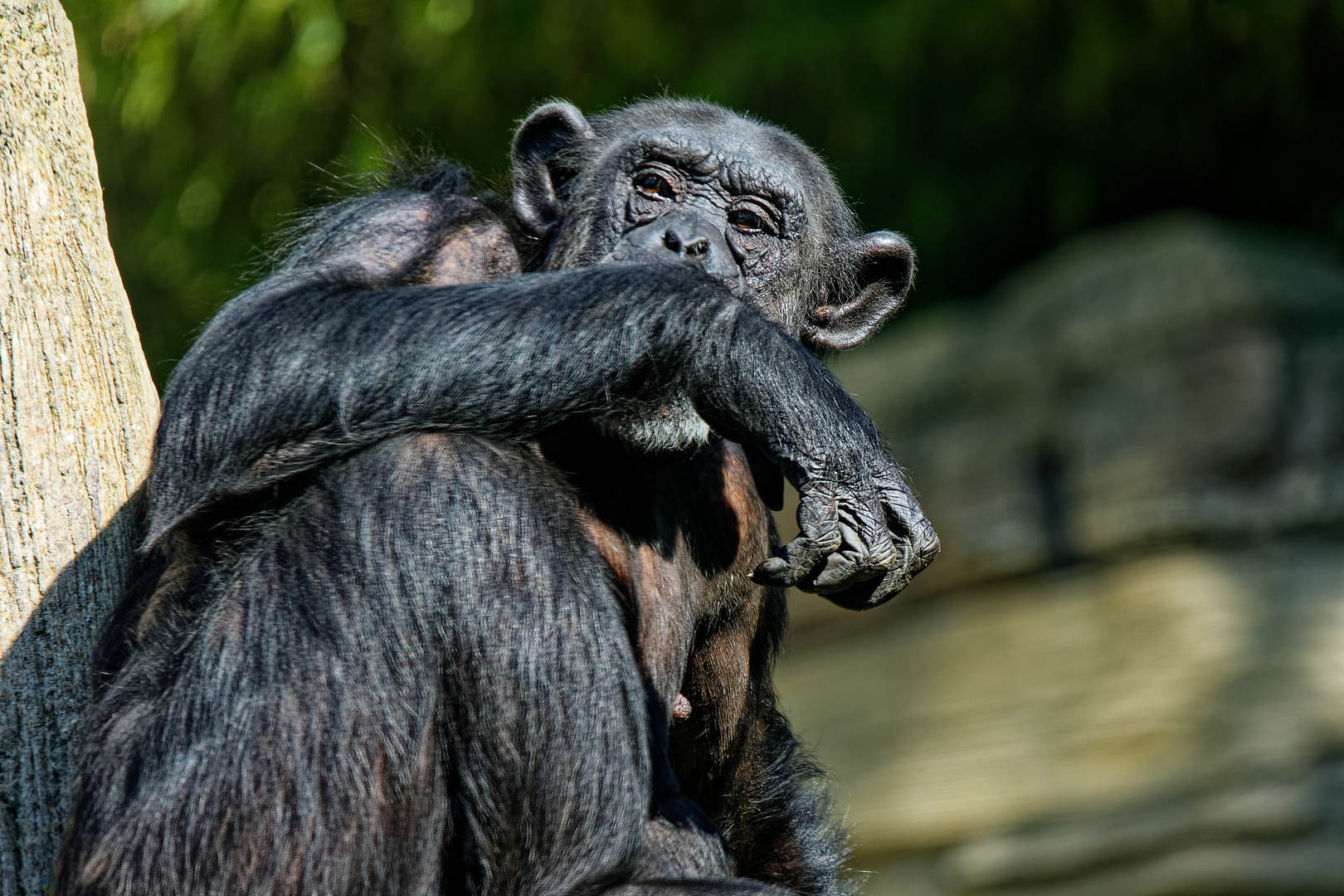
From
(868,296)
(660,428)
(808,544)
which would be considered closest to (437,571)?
(660,428)

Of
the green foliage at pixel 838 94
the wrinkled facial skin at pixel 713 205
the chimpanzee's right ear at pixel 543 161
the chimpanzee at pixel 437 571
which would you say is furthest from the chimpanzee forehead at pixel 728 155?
the green foliage at pixel 838 94

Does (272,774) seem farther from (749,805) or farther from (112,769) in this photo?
(749,805)

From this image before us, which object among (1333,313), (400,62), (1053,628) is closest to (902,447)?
(1053,628)

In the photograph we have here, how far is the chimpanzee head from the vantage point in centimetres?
364

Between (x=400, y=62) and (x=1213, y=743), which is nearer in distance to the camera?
(x=1213, y=743)

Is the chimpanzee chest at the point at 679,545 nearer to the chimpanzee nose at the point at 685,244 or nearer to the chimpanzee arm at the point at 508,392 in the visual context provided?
the chimpanzee arm at the point at 508,392

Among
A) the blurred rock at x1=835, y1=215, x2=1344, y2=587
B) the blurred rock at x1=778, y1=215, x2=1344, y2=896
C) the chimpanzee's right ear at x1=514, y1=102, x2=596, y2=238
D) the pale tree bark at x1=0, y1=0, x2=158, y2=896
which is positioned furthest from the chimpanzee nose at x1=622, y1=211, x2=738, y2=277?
the blurred rock at x1=835, y1=215, x2=1344, y2=587

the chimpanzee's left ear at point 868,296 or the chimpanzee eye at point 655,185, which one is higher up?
the chimpanzee's left ear at point 868,296

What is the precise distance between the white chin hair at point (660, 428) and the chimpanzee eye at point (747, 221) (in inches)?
31.7

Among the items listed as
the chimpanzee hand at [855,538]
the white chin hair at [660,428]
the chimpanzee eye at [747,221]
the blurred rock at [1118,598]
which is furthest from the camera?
the blurred rock at [1118,598]

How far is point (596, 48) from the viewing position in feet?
30.3

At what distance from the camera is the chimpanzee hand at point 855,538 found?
2.85m

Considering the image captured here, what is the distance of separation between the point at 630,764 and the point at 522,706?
0.27 m

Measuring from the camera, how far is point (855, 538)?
114 inches
